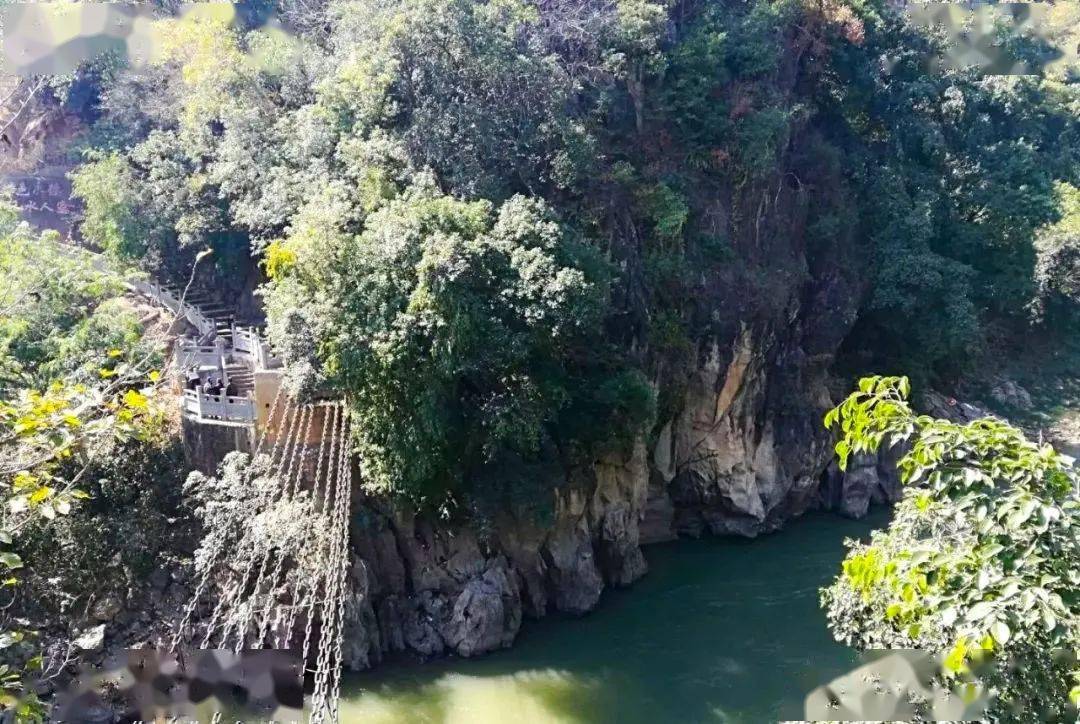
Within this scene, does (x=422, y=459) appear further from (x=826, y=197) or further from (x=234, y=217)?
(x=826, y=197)

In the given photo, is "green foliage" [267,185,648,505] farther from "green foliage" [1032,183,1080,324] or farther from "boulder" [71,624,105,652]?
"green foliage" [1032,183,1080,324]

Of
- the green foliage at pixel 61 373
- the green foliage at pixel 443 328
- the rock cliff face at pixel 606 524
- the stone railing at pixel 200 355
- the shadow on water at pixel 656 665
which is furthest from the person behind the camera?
the stone railing at pixel 200 355

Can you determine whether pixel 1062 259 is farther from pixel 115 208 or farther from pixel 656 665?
pixel 115 208

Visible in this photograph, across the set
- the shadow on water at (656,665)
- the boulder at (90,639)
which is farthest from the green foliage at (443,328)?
the boulder at (90,639)

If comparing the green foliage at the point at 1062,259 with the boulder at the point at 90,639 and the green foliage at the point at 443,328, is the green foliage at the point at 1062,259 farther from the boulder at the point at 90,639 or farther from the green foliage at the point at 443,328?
the boulder at the point at 90,639

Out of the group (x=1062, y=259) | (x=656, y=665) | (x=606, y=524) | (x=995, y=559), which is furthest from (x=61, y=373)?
(x=1062, y=259)

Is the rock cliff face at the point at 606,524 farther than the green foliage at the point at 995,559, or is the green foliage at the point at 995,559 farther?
the rock cliff face at the point at 606,524
